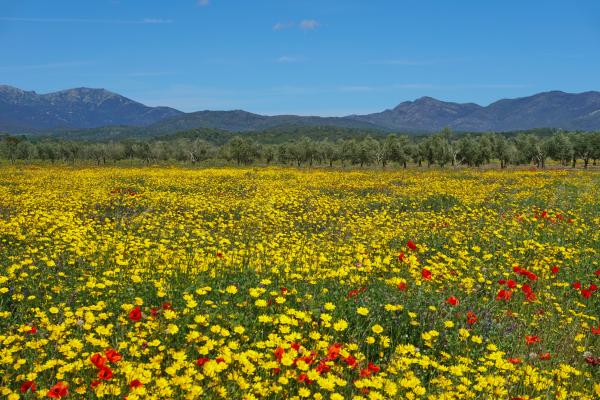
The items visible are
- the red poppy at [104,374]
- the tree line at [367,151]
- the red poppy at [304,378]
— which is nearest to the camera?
the red poppy at [104,374]

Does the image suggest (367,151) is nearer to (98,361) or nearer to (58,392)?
→ (98,361)

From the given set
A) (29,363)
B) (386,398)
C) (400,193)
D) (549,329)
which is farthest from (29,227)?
(400,193)

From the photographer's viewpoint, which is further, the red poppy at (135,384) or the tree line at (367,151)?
the tree line at (367,151)

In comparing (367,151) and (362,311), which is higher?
(362,311)

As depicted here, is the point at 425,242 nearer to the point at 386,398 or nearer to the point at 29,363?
the point at 386,398

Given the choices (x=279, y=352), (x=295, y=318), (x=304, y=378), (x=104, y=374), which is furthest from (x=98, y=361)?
(x=295, y=318)

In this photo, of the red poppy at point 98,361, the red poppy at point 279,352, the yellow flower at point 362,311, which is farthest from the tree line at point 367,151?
the red poppy at point 98,361

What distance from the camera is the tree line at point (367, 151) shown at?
88844 millimetres

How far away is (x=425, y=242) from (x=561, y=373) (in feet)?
20.7

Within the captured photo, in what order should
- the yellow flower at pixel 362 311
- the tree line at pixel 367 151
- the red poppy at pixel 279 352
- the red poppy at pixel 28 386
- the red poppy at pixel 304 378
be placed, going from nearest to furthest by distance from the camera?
1. the red poppy at pixel 28 386
2. the red poppy at pixel 304 378
3. the red poppy at pixel 279 352
4. the yellow flower at pixel 362 311
5. the tree line at pixel 367 151

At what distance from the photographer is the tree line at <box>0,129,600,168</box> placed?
88844mm

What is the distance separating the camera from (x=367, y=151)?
103 m

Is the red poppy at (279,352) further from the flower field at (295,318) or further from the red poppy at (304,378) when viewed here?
the red poppy at (304,378)

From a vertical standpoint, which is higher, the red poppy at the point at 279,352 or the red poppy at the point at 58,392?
the red poppy at the point at 58,392
